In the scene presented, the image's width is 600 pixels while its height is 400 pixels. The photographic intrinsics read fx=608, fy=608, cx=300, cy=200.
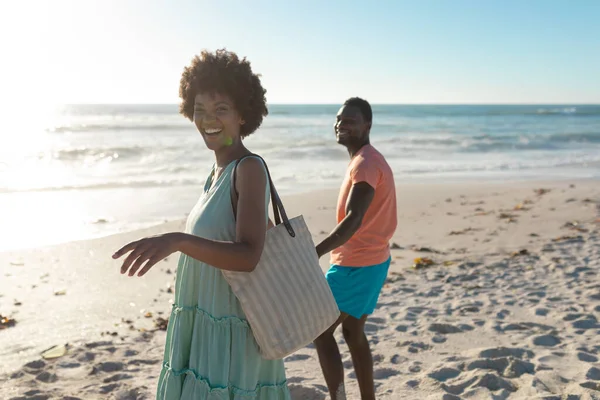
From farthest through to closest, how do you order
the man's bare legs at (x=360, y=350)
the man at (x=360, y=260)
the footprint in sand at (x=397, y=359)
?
the footprint in sand at (x=397, y=359) < the man's bare legs at (x=360, y=350) < the man at (x=360, y=260)

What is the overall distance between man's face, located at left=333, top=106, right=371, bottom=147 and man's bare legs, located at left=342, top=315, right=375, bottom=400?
39.2 inches

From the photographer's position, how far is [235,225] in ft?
6.28

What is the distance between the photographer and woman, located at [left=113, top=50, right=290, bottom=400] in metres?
1.88

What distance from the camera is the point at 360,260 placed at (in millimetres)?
3279

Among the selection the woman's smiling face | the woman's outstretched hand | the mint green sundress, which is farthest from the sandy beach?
the woman's outstretched hand

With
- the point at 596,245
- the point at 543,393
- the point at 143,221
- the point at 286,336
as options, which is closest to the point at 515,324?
the point at 543,393

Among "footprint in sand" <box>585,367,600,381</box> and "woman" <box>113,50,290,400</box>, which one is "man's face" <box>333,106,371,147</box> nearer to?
"woman" <box>113,50,290,400</box>

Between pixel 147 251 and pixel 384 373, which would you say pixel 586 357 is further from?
pixel 147 251

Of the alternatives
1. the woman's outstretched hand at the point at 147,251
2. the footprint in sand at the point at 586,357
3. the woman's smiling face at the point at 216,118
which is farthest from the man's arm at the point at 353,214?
the footprint in sand at the point at 586,357

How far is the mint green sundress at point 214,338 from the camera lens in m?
1.94

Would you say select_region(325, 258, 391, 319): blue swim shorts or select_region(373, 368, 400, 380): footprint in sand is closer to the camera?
select_region(325, 258, 391, 319): blue swim shorts

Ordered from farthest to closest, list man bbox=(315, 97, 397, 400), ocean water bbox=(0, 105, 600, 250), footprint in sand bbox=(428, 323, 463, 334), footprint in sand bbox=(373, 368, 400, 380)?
ocean water bbox=(0, 105, 600, 250) → footprint in sand bbox=(428, 323, 463, 334) → footprint in sand bbox=(373, 368, 400, 380) → man bbox=(315, 97, 397, 400)

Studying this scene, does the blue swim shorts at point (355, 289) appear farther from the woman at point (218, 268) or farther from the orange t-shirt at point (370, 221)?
the woman at point (218, 268)

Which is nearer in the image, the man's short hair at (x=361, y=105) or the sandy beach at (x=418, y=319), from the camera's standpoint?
the man's short hair at (x=361, y=105)
